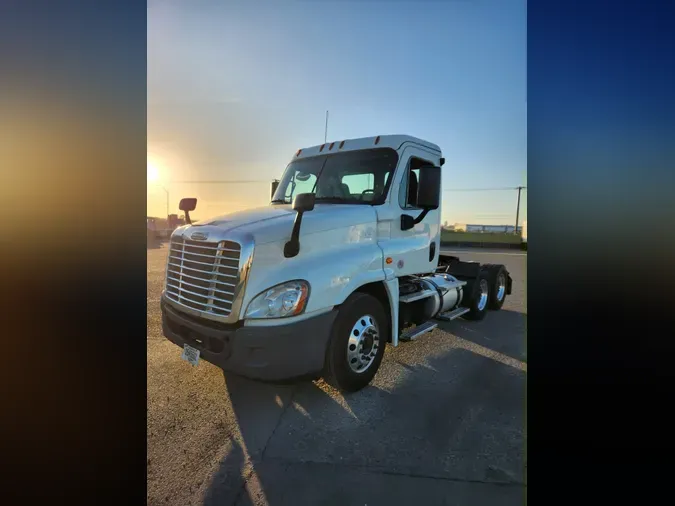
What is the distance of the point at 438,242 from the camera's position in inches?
153

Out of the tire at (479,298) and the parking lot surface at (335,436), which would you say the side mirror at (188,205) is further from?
the tire at (479,298)

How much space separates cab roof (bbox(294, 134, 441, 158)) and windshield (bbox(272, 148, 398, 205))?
5 cm

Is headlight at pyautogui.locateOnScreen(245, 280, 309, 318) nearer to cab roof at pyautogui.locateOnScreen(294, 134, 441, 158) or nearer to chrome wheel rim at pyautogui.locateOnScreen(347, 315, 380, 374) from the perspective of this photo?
chrome wheel rim at pyautogui.locateOnScreen(347, 315, 380, 374)

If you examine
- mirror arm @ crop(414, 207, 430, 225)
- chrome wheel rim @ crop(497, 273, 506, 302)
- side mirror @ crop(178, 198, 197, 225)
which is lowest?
chrome wheel rim @ crop(497, 273, 506, 302)

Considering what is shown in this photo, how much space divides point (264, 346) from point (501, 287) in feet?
16.0

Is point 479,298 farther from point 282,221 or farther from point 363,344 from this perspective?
point 282,221

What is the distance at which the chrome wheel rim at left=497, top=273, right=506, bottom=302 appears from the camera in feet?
18.4

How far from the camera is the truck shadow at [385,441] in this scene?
150 centimetres

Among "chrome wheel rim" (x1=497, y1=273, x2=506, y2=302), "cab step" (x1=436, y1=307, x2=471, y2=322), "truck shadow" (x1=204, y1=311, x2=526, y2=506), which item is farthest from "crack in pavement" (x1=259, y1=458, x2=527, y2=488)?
"chrome wheel rim" (x1=497, y1=273, x2=506, y2=302)
